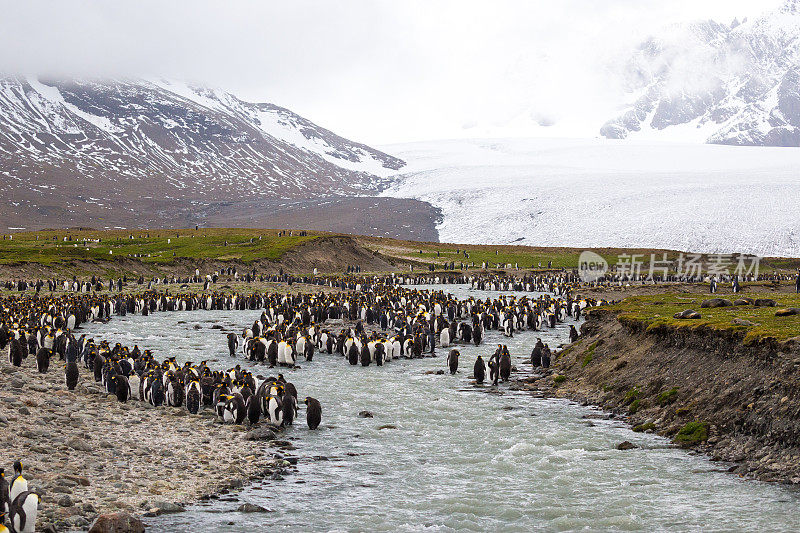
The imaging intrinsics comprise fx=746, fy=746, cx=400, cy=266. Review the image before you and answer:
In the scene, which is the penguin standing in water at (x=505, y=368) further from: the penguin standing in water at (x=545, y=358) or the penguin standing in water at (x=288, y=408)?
the penguin standing in water at (x=288, y=408)

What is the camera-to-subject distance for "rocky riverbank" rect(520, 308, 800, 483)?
468 inches

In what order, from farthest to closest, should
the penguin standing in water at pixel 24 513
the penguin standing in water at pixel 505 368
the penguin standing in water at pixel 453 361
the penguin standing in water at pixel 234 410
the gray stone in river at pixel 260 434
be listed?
the penguin standing in water at pixel 453 361 < the penguin standing in water at pixel 505 368 < the penguin standing in water at pixel 234 410 < the gray stone in river at pixel 260 434 < the penguin standing in water at pixel 24 513

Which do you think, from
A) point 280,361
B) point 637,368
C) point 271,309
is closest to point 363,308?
point 271,309

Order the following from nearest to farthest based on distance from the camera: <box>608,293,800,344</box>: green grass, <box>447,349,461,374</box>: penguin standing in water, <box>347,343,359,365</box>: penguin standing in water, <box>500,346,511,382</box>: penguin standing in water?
<box>608,293,800,344</box>: green grass
<box>500,346,511,382</box>: penguin standing in water
<box>447,349,461,374</box>: penguin standing in water
<box>347,343,359,365</box>: penguin standing in water

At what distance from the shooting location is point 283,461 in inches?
494

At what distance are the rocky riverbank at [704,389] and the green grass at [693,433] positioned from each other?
2cm

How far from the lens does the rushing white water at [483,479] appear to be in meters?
10.0

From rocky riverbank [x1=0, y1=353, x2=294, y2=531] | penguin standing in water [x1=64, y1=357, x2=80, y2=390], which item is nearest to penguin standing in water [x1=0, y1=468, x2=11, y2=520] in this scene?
rocky riverbank [x1=0, y1=353, x2=294, y2=531]

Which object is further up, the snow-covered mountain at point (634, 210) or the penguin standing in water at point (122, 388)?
the snow-covered mountain at point (634, 210)

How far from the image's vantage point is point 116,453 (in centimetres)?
1221

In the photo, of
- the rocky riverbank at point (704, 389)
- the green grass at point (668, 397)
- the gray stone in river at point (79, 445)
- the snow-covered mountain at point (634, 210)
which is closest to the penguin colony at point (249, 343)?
the gray stone in river at point (79, 445)

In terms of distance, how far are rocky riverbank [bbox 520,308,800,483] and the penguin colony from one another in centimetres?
294

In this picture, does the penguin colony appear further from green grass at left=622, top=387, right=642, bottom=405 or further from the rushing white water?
green grass at left=622, top=387, right=642, bottom=405

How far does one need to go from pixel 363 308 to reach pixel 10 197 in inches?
5800
